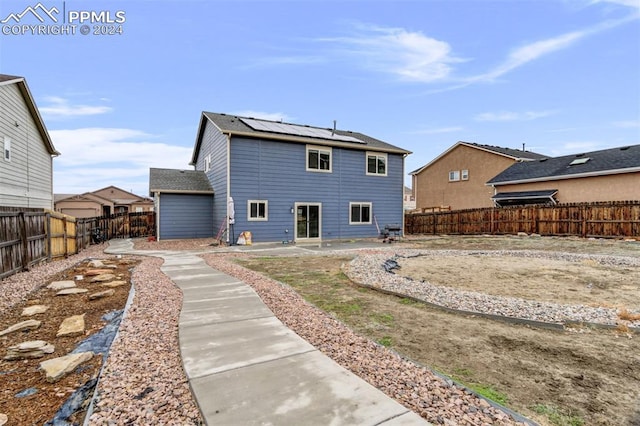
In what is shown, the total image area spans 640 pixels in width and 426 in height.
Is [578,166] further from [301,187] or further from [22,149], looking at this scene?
[22,149]

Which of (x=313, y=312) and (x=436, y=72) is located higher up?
(x=436, y=72)

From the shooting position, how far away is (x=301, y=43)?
1568 cm

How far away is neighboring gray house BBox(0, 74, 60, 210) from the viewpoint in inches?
473

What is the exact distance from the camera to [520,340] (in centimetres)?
372

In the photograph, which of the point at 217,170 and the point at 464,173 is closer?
the point at 217,170

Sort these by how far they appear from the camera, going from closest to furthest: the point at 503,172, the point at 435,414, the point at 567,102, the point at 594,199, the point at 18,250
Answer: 1. the point at 435,414
2. the point at 18,250
3. the point at 594,199
4. the point at 567,102
5. the point at 503,172

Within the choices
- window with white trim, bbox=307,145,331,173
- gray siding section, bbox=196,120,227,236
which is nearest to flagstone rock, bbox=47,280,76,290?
gray siding section, bbox=196,120,227,236

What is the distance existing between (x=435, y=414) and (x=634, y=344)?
3367mm

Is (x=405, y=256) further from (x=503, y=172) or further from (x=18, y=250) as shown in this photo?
(x=503, y=172)

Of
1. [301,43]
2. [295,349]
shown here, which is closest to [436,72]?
[301,43]

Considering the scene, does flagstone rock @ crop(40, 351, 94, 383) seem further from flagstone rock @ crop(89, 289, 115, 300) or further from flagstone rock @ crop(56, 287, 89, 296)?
flagstone rock @ crop(56, 287, 89, 296)

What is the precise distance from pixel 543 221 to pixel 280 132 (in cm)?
1575

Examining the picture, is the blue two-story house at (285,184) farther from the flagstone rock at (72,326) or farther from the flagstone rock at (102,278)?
the flagstone rock at (72,326)

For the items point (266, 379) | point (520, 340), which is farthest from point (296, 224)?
point (266, 379)
